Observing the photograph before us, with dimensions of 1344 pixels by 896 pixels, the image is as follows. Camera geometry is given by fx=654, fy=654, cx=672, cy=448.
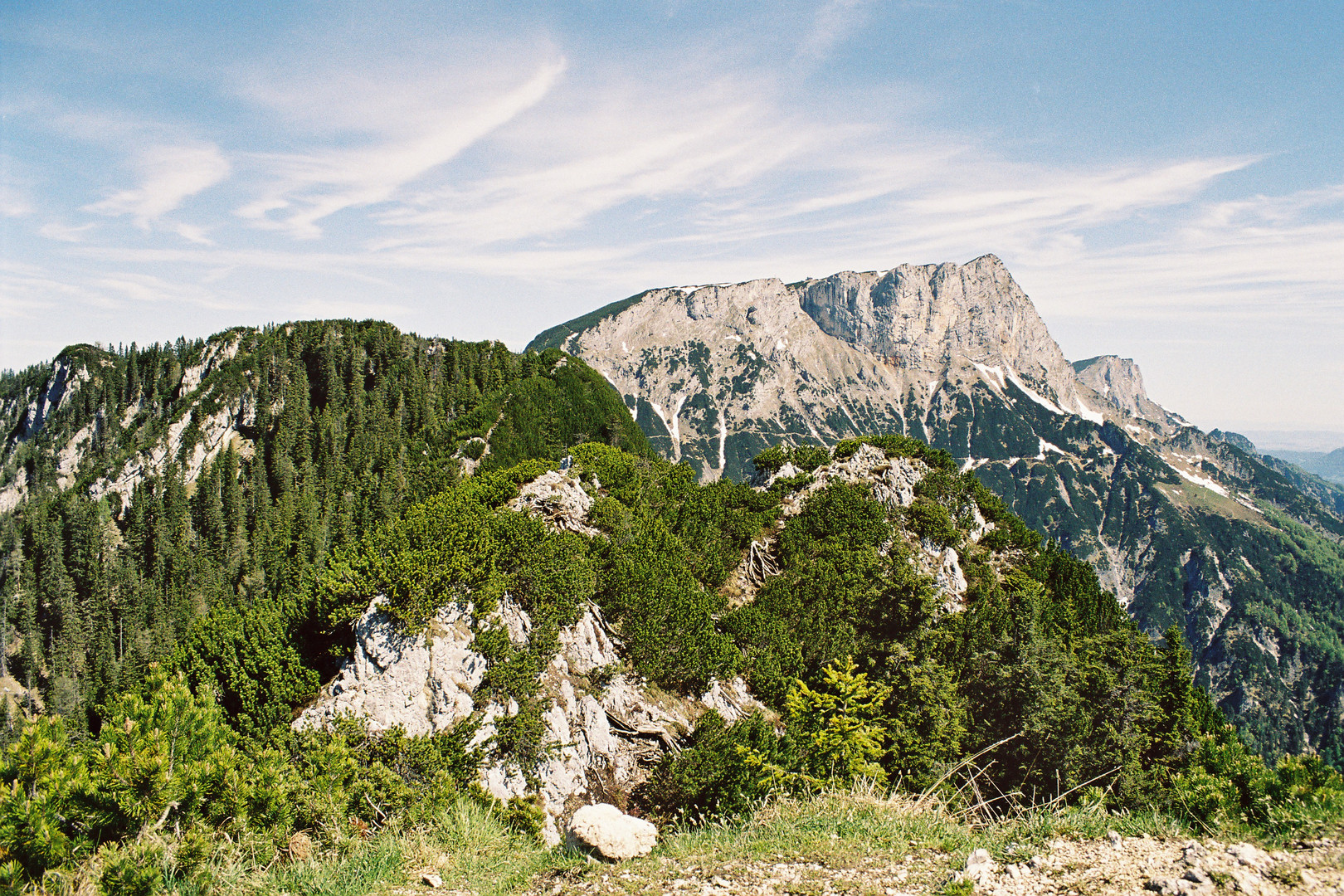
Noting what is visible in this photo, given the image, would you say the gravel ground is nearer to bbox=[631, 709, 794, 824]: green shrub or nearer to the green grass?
the green grass

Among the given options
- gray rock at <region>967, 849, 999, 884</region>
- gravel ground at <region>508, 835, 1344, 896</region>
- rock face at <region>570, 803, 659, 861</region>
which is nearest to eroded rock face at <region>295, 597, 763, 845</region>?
rock face at <region>570, 803, 659, 861</region>

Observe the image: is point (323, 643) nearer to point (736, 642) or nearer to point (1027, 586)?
point (736, 642)

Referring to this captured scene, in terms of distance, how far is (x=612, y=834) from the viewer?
37.7 ft

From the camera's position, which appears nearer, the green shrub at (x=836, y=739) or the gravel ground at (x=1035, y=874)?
the gravel ground at (x=1035, y=874)

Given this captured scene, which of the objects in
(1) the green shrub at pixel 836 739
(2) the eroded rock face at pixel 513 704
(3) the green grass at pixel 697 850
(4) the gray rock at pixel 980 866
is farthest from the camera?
(2) the eroded rock face at pixel 513 704

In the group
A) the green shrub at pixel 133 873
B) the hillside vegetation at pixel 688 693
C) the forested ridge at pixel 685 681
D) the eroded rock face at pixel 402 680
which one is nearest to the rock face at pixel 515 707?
the eroded rock face at pixel 402 680

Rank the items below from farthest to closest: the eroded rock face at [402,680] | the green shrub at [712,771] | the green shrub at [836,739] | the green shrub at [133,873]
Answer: the eroded rock face at [402,680]
the green shrub at [712,771]
the green shrub at [836,739]
the green shrub at [133,873]

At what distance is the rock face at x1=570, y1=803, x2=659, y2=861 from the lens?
11.3 metres

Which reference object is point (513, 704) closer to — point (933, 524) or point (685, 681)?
point (685, 681)

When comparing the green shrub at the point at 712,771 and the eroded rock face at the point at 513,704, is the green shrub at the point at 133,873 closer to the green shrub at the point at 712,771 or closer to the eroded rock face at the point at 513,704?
the eroded rock face at the point at 513,704

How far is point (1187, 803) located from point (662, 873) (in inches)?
355

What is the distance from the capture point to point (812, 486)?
2484 inches

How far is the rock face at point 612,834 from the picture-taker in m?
11.3

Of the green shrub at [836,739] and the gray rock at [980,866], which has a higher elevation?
the gray rock at [980,866]
